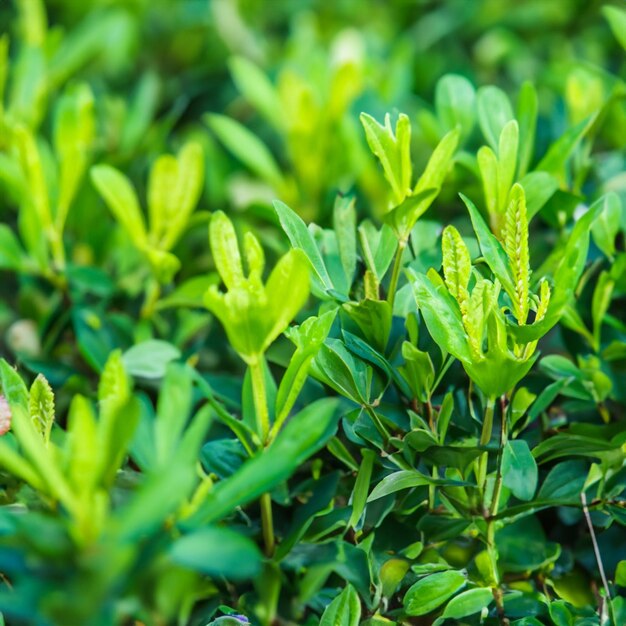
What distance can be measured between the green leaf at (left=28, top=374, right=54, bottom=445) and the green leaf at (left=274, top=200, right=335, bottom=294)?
10.6 inches

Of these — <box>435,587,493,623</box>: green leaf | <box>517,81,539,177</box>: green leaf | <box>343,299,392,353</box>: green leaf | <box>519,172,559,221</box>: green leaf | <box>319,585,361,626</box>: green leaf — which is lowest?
<box>435,587,493,623</box>: green leaf

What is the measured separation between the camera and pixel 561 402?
3.02 ft

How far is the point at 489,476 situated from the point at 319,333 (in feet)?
0.81

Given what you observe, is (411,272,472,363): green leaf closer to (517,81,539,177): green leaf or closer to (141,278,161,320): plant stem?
(517,81,539,177): green leaf

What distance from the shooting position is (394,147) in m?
0.79

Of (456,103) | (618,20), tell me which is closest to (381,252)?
(456,103)

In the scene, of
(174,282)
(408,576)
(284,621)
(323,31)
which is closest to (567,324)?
(408,576)

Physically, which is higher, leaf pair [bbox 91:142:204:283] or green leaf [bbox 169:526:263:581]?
leaf pair [bbox 91:142:204:283]

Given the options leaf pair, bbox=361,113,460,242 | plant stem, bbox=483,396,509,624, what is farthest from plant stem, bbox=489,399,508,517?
leaf pair, bbox=361,113,460,242

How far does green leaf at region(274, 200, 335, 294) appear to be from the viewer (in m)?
0.73

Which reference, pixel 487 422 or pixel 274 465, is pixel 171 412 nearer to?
pixel 274 465

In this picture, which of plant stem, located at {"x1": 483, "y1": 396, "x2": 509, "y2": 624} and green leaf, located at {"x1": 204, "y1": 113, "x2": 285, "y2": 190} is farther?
green leaf, located at {"x1": 204, "y1": 113, "x2": 285, "y2": 190}

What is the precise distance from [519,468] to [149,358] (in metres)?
0.43

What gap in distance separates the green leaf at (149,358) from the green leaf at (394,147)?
0.32 m
